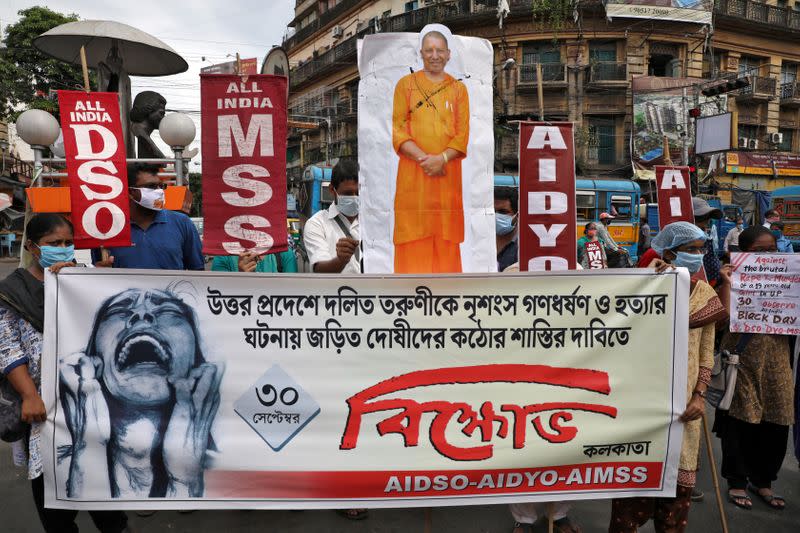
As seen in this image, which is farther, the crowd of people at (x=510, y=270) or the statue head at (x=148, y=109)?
the statue head at (x=148, y=109)

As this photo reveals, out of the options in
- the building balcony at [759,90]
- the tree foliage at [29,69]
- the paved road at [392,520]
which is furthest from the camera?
the building balcony at [759,90]

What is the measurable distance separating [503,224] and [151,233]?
7.20 ft

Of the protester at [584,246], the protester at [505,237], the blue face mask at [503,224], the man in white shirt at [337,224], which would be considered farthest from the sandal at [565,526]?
the protester at [584,246]

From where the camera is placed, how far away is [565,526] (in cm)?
303

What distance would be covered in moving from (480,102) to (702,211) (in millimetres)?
2693

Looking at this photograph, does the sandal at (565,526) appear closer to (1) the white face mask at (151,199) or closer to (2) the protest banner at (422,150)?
(2) the protest banner at (422,150)

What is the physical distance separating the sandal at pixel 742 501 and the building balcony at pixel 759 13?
93.8 feet

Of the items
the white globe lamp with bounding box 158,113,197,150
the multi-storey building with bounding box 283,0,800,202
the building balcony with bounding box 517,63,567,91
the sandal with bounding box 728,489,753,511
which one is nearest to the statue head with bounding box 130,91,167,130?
the white globe lamp with bounding box 158,113,197,150

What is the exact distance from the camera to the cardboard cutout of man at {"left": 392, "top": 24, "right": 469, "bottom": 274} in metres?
2.61

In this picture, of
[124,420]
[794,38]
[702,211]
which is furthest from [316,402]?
[794,38]

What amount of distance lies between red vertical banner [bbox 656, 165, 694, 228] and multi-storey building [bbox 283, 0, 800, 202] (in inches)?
719

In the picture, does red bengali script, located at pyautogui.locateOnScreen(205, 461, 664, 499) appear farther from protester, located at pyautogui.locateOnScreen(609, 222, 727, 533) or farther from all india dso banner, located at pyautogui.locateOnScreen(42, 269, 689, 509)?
protester, located at pyautogui.locateOnScreen(609, 222, 727, 533)

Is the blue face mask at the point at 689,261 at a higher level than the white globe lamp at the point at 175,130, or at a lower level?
lower

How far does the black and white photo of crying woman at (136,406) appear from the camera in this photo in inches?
92.2
